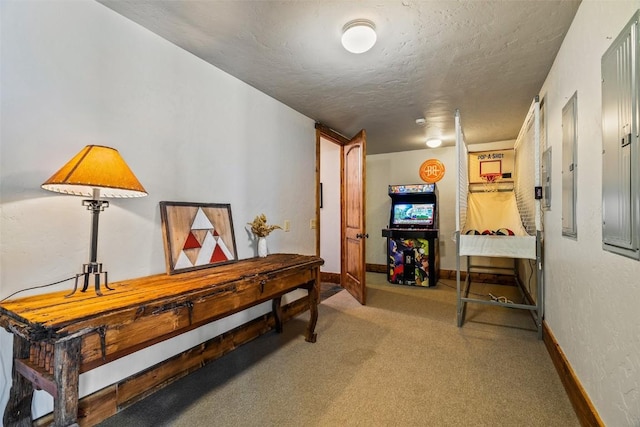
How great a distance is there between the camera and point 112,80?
5.75 feet

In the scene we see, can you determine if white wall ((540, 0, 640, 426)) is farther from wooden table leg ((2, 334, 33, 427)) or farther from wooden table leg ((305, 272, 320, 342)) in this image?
wooden table leg ((2, 334, 33, 427))

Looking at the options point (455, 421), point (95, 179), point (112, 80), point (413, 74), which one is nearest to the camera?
point (95, 179)

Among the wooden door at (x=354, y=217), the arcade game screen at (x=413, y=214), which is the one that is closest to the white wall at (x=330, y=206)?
the wooden door at (x=354, y=217)

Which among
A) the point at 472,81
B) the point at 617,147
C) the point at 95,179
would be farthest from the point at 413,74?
the point at 95,179

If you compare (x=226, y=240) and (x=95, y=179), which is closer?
(x=95, y=179)

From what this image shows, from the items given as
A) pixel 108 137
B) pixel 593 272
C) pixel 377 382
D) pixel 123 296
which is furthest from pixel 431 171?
pixel 123 296

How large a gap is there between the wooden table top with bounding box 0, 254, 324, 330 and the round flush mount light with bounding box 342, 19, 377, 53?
1610 mm

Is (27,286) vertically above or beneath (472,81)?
beneath

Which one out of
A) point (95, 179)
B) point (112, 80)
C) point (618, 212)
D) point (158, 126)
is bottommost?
point (618, 212)

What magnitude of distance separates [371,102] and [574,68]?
171cm

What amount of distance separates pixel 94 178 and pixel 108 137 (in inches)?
22.1

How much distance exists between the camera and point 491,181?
15.6 feet

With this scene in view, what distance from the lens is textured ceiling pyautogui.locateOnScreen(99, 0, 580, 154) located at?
1747 mm

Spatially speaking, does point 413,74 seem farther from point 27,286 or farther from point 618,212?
point 27,286
